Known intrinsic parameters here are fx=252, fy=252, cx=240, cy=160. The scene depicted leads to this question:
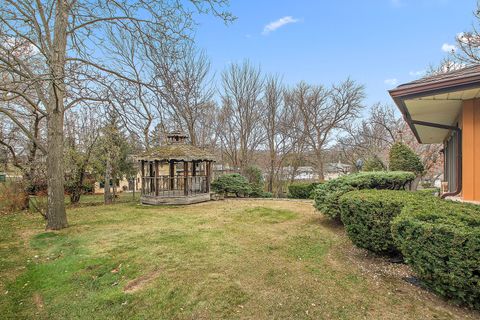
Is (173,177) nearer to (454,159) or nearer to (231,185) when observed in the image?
(231,185)

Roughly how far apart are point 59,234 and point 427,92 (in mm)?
8381

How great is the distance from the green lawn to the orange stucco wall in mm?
1661

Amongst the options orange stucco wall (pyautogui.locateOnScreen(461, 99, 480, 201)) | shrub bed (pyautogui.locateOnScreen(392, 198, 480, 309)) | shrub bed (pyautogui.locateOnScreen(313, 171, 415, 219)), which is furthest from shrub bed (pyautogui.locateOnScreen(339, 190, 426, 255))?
shrub bed (pyautogui.locateOnScreen(313, 171, 415, 219))

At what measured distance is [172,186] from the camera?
13.3 metres

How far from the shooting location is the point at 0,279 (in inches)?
156

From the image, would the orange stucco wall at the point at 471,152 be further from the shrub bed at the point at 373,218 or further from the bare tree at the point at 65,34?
the bare tree at the point at 65,34

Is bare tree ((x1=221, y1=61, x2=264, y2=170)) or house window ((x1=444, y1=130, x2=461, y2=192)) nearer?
house window ((x1=444, y1=130, x2=461, y2=192))

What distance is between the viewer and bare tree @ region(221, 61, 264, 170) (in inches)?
751

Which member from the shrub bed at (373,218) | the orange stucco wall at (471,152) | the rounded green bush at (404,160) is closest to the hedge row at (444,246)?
the shrub bed at (373,218)

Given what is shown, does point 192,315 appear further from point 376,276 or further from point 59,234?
point 59,234

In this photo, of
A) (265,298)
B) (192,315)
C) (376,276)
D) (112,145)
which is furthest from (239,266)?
(112,145)

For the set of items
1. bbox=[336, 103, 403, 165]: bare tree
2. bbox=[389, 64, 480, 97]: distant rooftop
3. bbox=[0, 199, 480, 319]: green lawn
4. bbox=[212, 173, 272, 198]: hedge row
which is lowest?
bbox=[0, 199, 480, 319]: green lawn

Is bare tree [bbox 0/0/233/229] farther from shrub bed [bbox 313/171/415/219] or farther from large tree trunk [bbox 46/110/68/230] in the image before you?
shrub bed [bbox 313/171/415/219]

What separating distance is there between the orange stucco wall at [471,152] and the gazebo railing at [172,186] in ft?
32.3
